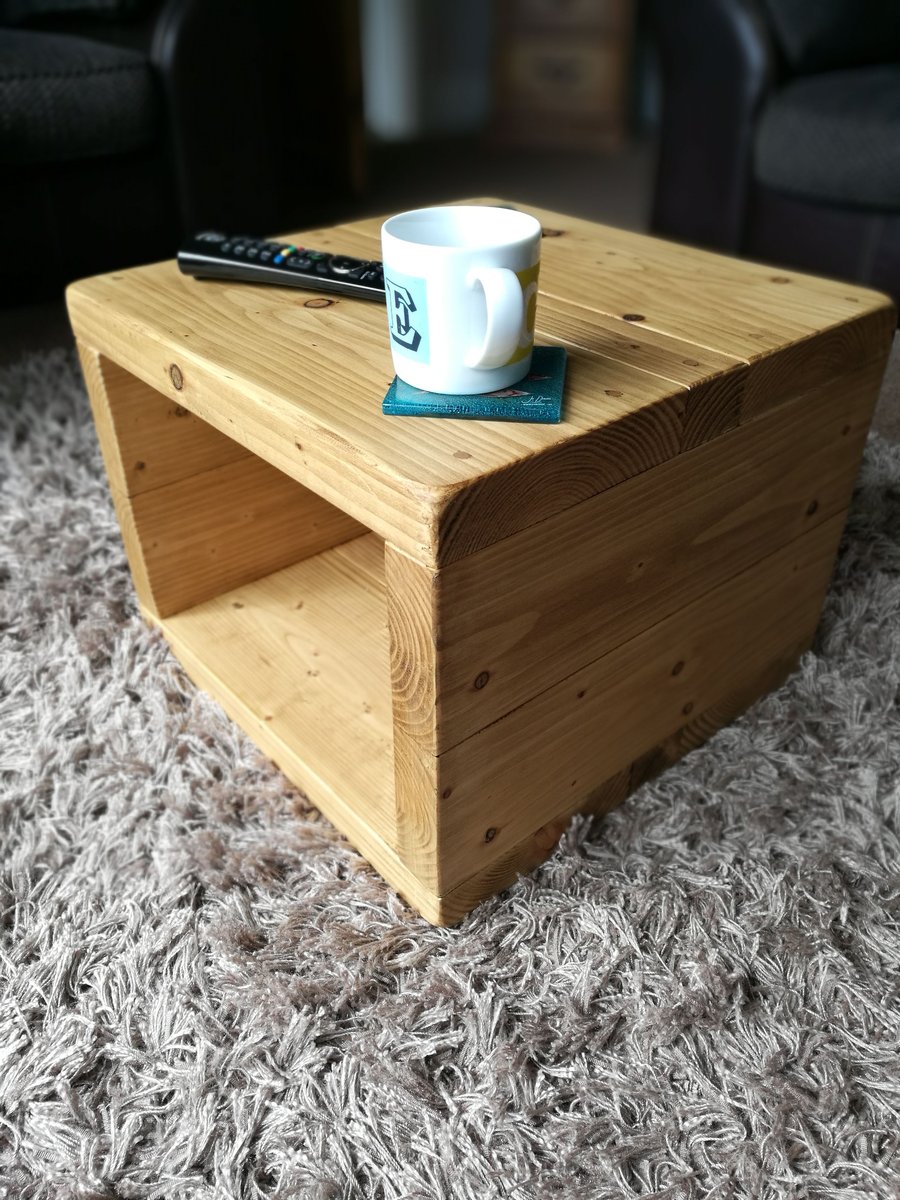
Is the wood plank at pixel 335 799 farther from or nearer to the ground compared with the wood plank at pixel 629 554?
nearer to the ground

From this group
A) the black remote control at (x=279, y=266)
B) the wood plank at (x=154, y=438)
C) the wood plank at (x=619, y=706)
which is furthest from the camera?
the wood plank at (x=154, y=438)

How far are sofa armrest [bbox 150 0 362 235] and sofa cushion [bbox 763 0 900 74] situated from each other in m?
0.87

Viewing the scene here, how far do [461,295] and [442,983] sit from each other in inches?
16.6

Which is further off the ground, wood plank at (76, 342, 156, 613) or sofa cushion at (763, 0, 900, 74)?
sofa cushion at (763, 0, 900, 74)

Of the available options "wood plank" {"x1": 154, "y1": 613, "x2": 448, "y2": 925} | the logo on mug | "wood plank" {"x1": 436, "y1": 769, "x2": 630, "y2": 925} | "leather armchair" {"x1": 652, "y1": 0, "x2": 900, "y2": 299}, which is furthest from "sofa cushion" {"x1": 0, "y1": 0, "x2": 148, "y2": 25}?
"wood plank" {"x1": 436, "y1": 769, "x2": 630, "y2": 925}

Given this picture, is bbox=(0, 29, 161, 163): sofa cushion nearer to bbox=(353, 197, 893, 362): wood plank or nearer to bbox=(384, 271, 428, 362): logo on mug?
bbox=(353, 197, 893, 362): wood plank

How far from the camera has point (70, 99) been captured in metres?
1.48

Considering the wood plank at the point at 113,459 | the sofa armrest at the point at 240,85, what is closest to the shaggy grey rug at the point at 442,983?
the wood plank at the point at 113,459

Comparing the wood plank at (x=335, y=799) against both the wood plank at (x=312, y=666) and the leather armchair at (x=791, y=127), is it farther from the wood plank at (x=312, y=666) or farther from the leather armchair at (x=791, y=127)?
the leather armchair at (x=791, y=127)

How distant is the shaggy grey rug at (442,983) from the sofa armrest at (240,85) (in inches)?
44.7

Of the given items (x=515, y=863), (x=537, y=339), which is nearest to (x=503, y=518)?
(x=537, y=339)

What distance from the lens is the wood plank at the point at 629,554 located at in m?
0.54

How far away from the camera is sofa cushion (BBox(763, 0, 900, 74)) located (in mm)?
1550

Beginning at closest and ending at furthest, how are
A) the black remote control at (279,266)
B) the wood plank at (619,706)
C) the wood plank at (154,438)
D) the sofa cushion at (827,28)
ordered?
the wood plank at (619,706) → the black remote control at (279,266) → the wood plank at (154,438) → the sofa cushion at (827,28)
